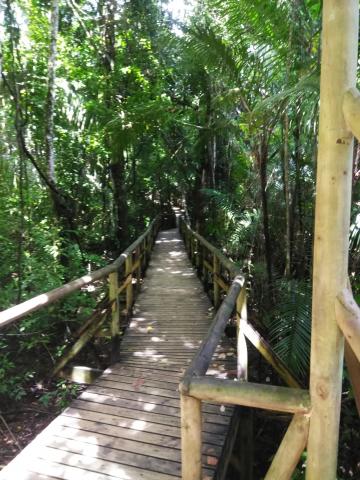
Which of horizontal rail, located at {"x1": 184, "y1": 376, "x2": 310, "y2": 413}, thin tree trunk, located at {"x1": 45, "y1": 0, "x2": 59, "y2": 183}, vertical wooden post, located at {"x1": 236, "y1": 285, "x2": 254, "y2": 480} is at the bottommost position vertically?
vertical wooden post, located at {"x1": 236, "y1": 285, "x2": 254, "y2": 480}

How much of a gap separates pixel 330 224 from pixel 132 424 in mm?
2226

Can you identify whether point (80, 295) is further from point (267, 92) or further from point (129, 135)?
point (267, 92)

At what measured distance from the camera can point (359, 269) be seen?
14.3 feet

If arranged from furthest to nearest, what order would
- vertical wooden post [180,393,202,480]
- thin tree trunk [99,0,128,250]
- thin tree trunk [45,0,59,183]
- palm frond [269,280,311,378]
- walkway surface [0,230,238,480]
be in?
thin tree trunk [99,0,128,250] < thin tree trunk [45,0,59,183] < palm frond [269,280,311,378] < walkway surface [0,230,238,480] < vertical wooden post [180,393,202,480]

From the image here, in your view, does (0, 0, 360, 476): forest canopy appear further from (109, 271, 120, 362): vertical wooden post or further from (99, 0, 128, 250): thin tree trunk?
(109, 271, 120, 362): vertical wooden post

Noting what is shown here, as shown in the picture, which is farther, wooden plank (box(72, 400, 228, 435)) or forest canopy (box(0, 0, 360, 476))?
forest canopy (box(0, 0, 360, 476))

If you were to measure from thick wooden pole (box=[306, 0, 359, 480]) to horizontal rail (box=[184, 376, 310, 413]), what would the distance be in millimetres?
57

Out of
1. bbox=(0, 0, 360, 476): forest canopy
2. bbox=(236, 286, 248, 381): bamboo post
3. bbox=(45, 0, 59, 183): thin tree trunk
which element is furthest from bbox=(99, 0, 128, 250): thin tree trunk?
bbox=(236, 286, 248, 381): bamboo post

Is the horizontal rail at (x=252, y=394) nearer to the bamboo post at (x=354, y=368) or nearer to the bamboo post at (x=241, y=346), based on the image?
the bamboo post at (x=354, y=368)

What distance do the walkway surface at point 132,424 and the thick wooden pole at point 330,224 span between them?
114 centimetres

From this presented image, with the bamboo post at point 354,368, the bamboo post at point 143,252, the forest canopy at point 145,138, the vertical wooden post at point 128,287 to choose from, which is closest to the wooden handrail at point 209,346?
the bamboo post at point 354,368

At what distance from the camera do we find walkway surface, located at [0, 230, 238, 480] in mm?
2230

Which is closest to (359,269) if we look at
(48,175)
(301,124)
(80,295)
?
(301,124)

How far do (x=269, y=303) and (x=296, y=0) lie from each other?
3.70 m
